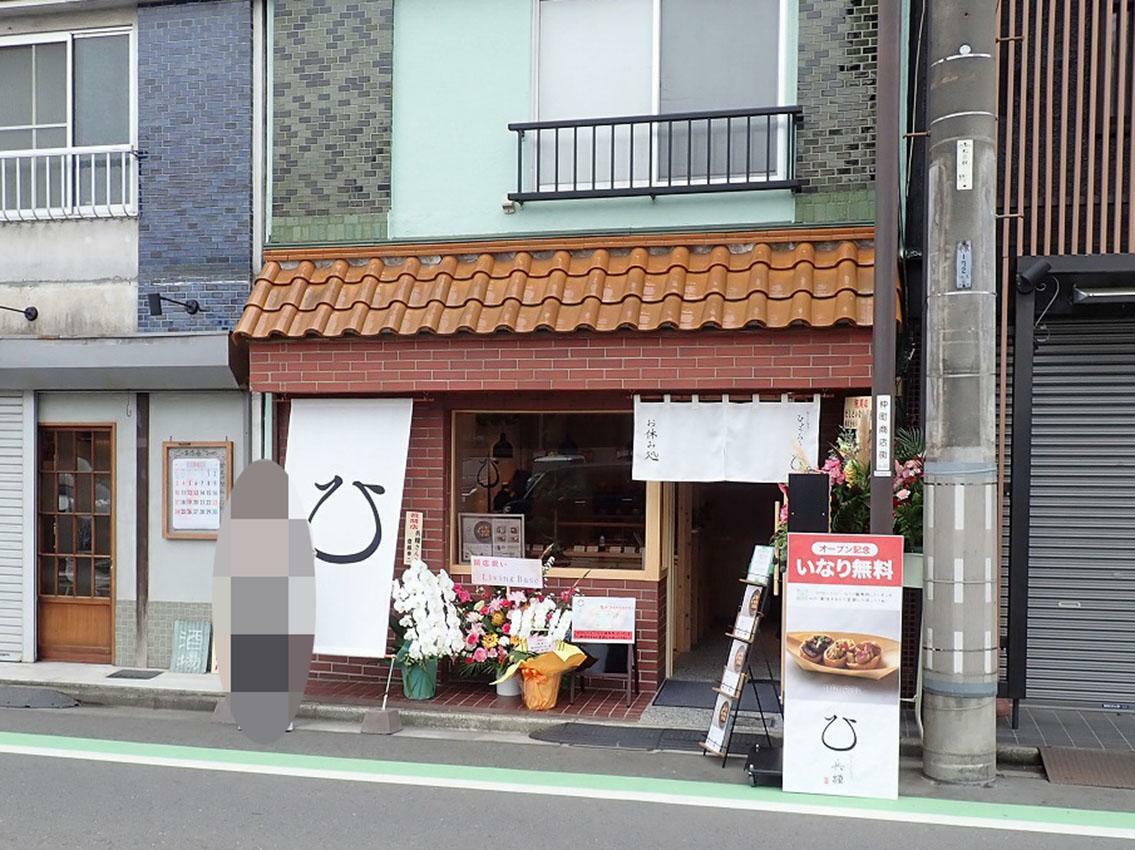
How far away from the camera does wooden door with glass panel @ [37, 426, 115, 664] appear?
1046 centimetres

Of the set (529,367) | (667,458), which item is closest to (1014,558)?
(667,458)

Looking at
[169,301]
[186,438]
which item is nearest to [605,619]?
[186,438]

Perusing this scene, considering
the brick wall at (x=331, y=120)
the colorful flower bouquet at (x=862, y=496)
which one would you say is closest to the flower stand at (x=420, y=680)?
the colorful flower bouquet at (x=862, y=496)

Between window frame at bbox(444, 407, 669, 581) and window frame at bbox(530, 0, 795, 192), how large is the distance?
1997mm

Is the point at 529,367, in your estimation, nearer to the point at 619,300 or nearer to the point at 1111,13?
the point at 619,300

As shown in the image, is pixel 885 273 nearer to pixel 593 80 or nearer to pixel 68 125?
pixel 593 80

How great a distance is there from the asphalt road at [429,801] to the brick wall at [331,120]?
461cm

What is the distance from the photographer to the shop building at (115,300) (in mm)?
9984

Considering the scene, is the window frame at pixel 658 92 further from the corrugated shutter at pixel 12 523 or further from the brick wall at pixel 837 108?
the corrugated shutter at pixel 12 523

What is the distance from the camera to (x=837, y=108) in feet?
28.6

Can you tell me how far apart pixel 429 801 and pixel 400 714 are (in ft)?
6.57

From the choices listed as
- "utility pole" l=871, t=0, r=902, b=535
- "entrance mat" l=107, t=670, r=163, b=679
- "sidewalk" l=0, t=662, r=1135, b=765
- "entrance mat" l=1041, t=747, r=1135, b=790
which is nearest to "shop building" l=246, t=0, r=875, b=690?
"sidewalk" l=0, t=662, r=1135, b=765

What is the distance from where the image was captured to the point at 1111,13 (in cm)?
828

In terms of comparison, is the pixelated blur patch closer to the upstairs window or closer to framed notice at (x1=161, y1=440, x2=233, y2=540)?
framed notice at (x1=161, y1=440, x2=233, y2=540)
